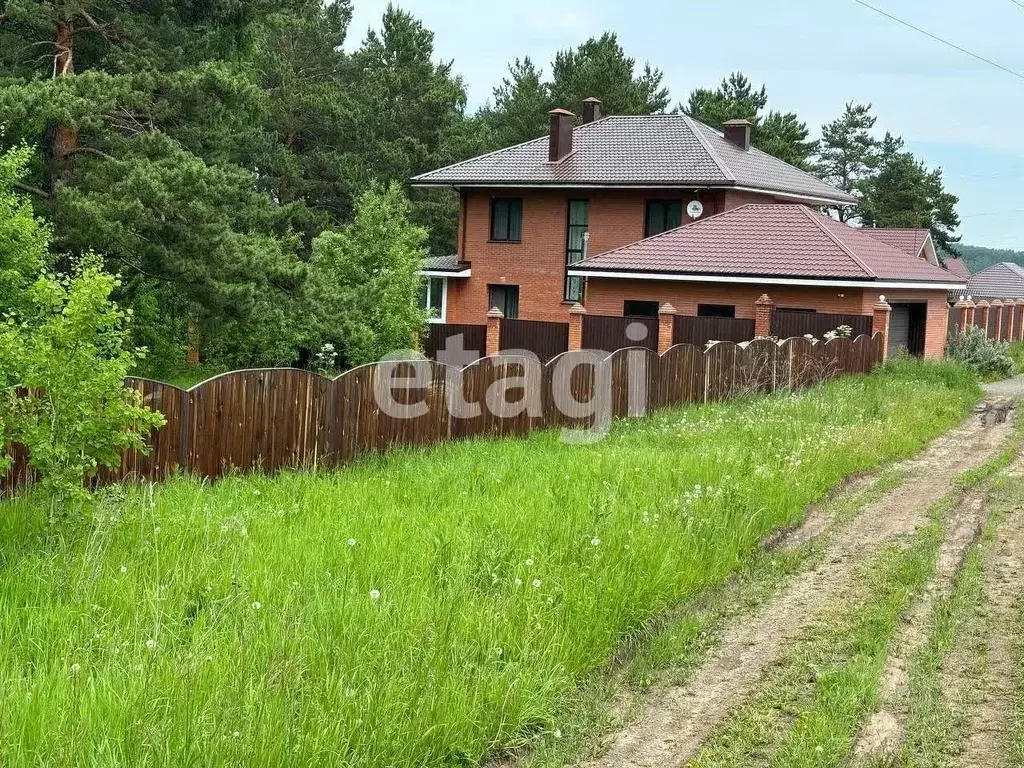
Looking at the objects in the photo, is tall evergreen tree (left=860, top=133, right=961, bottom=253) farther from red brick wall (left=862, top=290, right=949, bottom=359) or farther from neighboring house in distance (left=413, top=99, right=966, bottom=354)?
red brick wall (left=862, top=290, right=949, bottom=359)

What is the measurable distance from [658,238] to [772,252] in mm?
3466

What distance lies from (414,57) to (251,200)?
92.6 ft

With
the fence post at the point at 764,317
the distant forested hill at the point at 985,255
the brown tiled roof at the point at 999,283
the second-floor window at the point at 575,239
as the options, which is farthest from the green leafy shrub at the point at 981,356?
the distant forested hill at the point at 985,255

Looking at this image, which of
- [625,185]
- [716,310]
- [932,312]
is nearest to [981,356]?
[932,312]

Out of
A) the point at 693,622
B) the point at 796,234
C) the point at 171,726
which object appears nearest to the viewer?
the point at 171,726

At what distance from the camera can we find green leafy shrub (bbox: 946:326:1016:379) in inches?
1080

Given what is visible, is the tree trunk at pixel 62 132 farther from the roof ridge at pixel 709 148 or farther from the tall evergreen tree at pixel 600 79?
the tall evergreen tree at pixel 600 79

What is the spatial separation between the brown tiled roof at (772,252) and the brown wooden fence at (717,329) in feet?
4.12

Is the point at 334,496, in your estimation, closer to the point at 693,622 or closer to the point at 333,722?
the point at 693,622

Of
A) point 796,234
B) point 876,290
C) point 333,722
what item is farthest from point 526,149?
point 333,722

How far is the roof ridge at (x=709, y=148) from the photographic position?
104 feet

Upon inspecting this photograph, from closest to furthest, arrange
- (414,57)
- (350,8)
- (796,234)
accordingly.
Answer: (796,234), (414,57), (350,8)

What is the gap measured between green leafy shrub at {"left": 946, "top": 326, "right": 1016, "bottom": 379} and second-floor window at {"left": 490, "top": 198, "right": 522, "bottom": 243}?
44.4ft

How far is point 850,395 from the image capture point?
18.2m
